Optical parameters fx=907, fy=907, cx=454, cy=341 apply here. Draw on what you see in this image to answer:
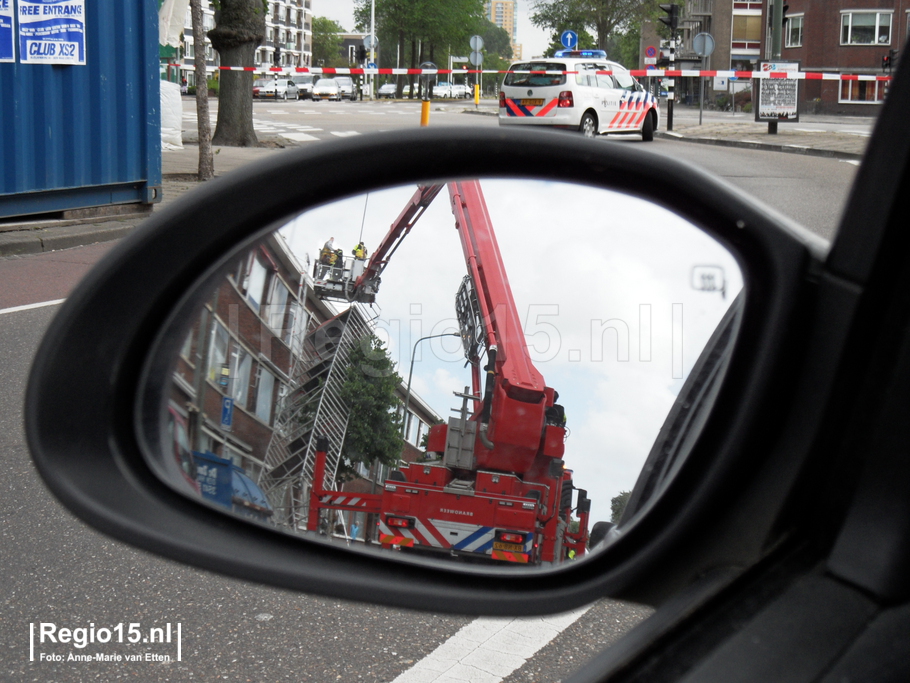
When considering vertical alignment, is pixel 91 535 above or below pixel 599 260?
below

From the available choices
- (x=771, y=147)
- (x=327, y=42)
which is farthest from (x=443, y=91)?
(x=771, y=147)

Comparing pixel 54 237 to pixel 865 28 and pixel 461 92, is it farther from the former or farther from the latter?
pixel 461 92

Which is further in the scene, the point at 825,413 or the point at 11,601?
the point at 11,601

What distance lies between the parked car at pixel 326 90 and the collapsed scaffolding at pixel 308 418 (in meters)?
52.7

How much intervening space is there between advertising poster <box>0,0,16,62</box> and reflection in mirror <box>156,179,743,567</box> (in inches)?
309

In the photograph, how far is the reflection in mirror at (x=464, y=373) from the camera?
0.95m

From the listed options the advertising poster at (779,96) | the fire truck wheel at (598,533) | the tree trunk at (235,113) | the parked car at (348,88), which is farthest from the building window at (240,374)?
the parked car at (348,88)

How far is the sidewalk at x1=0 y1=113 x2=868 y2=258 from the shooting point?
318 inches

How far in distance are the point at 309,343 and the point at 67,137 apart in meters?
8.29

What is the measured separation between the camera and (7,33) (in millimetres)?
7625

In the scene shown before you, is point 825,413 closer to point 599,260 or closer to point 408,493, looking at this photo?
point 599,260

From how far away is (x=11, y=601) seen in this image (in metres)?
2.52

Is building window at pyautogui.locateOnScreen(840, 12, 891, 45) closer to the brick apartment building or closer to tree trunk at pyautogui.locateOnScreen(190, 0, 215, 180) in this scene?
tree trunk at pyautogui.locateOnScreen(190, 0, 215, 180)

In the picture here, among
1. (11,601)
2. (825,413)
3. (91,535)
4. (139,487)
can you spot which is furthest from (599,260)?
(91,535)
